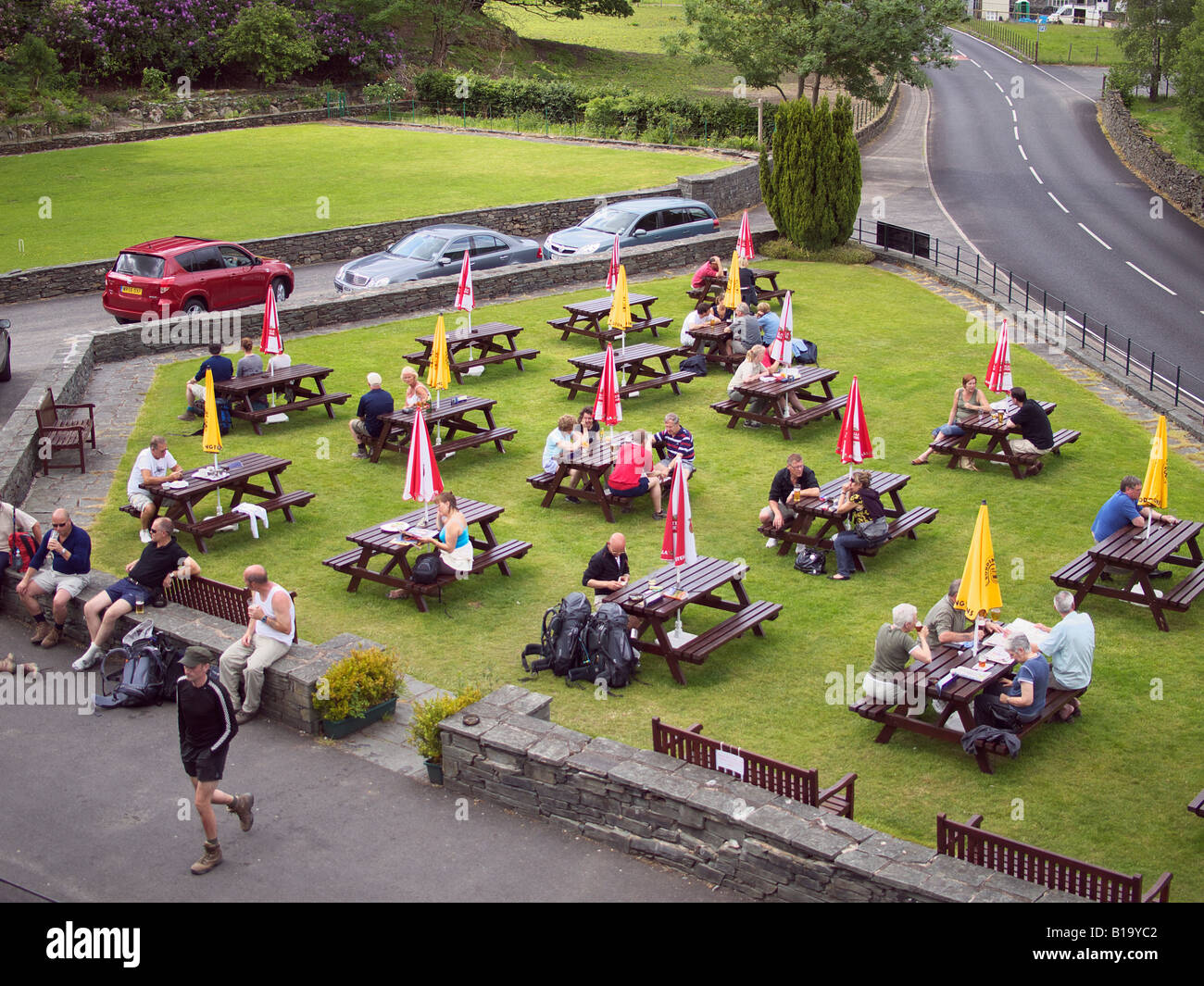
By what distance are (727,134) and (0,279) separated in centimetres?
2928

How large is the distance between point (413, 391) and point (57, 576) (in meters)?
5.85

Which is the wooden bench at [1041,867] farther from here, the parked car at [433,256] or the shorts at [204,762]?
the parked car at [433,256]

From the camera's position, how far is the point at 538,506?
50.4 feet

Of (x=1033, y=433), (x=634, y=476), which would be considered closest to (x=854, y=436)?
(x=634, y=476)

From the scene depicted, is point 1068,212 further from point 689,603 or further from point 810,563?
point 689,603

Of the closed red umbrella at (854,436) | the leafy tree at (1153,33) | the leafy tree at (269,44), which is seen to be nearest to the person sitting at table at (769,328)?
the closed red umbrella at (854,436)

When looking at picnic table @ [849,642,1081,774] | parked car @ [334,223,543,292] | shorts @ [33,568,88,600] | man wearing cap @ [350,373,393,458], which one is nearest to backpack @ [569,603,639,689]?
picnic table @ [849,642,1081,774]

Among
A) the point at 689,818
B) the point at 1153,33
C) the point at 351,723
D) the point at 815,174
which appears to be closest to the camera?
the point at 689,818

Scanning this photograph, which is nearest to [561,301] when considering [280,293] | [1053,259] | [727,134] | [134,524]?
[280,293]

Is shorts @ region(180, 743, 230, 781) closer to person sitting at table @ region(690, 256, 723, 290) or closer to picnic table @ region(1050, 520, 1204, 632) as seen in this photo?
picnic table @ region(1050, 520, 1204, 632)

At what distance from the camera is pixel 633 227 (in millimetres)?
28422

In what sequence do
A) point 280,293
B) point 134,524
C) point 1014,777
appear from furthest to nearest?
point 280,293, point 134,524, point 1014,777
